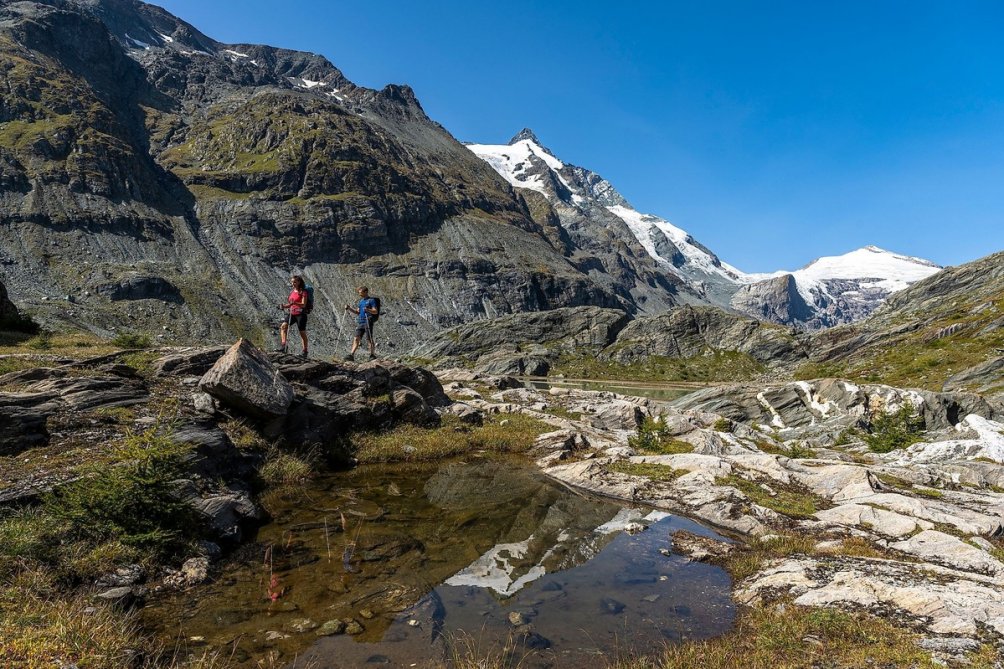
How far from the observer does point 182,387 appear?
16.6 meters

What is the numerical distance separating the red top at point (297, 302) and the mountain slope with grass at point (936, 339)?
4843 cm

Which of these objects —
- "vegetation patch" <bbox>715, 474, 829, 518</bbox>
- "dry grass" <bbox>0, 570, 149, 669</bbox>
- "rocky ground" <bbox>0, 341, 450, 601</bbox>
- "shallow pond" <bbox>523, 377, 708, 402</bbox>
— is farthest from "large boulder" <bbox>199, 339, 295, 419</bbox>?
"shallow pond" <bbox>523, 377, 708, 402</bbox>

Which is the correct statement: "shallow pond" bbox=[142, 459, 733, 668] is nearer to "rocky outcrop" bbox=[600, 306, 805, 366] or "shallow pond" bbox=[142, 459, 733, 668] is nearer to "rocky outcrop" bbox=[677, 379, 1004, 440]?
"rocky outcrop" bbox=[677, 379, 1004, 440]

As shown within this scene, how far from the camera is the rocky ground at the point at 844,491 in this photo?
9.01 metres

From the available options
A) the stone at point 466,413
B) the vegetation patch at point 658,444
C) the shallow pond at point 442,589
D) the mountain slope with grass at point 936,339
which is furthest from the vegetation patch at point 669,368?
the shallow pond at point 442,589

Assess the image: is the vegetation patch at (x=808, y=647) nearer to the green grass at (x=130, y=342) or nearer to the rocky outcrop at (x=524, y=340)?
the green grass at (x=130, y=342)

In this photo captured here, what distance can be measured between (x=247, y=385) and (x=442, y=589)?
400 inches

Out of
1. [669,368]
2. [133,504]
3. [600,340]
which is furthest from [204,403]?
[600,340]

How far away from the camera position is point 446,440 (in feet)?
76.1

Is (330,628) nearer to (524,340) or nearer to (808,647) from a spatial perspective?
(808,647)

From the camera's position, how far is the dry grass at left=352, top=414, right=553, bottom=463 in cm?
2061

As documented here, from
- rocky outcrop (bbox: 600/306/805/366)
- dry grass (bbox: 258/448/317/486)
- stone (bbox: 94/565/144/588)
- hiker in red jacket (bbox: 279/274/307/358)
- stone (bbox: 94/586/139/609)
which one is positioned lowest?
dry grass (bbox: 258/448/317/486)

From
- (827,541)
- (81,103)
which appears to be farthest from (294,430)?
(81,103)

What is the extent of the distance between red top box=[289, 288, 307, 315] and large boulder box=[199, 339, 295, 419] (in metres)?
3.42
